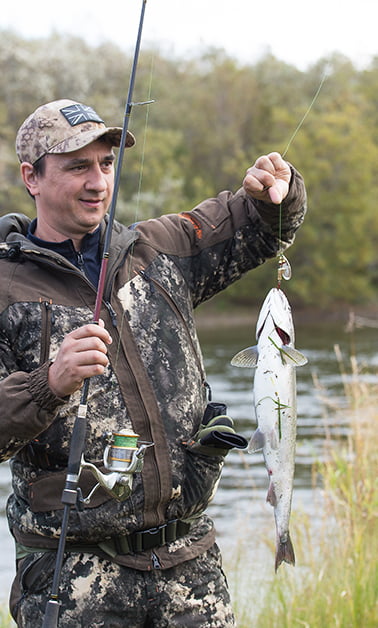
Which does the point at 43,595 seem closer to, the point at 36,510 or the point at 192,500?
the point at 36,510

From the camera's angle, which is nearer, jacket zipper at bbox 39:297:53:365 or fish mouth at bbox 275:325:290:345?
fish mouth at bbox 275:325:290:345

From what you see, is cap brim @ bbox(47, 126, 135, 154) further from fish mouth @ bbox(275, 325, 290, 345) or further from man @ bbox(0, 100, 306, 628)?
fish mouth @ bbox(275, 325, 290, 345)

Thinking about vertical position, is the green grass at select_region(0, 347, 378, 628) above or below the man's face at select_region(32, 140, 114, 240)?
below

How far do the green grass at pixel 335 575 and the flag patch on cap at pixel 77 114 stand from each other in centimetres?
251

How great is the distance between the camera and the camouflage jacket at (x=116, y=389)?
2.85 m

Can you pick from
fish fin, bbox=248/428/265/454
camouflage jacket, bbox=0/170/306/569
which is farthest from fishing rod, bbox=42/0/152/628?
fish fin, bbox=248/428/265/454

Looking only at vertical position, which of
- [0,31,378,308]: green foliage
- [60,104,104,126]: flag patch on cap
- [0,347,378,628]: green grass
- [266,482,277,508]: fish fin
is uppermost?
→ [0,31,378,308]: green foliage

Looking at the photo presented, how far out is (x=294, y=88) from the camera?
42.1m

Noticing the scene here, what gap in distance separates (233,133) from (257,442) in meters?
39.2

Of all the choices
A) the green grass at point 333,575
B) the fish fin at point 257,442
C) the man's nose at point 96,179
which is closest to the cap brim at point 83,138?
the man's nose at point 96,179

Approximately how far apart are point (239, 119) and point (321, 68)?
5206 mm

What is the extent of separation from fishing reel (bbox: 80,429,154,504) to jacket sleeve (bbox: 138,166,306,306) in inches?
30.7

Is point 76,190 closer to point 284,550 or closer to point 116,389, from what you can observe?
point 116,389

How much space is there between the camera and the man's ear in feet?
10.6
